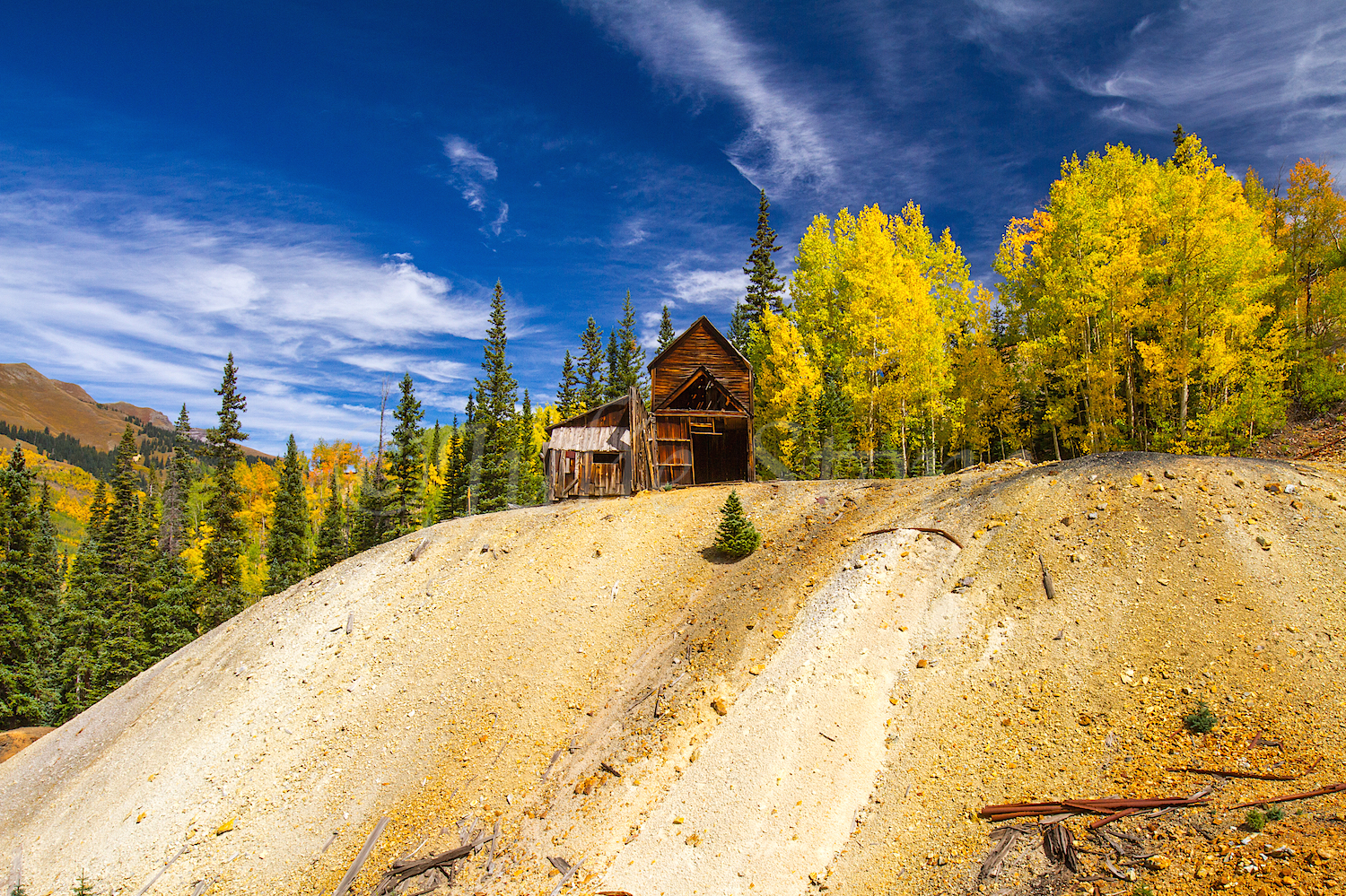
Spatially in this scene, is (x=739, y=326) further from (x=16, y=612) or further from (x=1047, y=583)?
(x=16, y=612)

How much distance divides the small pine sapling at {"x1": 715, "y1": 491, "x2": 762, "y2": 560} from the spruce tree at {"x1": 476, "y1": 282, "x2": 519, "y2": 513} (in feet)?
88.9

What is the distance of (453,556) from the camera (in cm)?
2181

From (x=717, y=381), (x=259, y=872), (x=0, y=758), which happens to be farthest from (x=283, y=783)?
(x=0, y=758)

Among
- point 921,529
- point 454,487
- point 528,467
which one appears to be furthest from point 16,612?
point 921,529

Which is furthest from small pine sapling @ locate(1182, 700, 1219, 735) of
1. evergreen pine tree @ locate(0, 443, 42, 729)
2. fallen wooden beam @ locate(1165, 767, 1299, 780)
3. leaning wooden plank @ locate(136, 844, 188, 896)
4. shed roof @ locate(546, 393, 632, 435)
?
evergreen pine tree @ locate(0, 443, 42, 729)

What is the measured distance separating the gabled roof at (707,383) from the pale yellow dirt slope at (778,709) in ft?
29.5

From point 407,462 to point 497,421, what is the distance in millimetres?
7273

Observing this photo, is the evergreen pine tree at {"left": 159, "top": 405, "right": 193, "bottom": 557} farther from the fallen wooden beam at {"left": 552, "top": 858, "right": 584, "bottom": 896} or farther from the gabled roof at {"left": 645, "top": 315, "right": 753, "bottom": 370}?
the fallen wooden beam at {"left": 552, "top": 858, "right": 584, "bottom": 896}

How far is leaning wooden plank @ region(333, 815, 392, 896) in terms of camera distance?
11.8 meters

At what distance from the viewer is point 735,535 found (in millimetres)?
18812

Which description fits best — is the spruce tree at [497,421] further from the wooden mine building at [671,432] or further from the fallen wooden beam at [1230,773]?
the fallen wooden beam at [1230,773]

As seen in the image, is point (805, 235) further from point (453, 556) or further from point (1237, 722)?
point (1237, 722)

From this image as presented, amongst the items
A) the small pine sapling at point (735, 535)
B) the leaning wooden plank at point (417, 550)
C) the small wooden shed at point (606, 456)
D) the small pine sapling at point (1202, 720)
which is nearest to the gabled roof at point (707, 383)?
the small wooden shed at point (606, 456)

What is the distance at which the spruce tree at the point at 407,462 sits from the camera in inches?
1606
